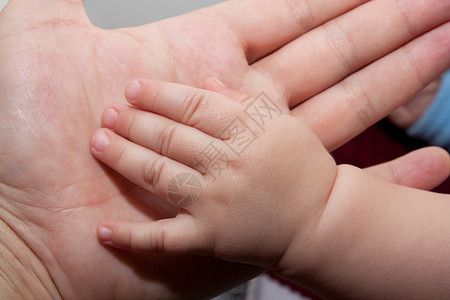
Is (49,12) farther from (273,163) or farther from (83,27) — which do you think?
(273,163)

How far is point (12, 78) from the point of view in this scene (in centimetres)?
80

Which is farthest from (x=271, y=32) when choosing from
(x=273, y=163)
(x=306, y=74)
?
(x=273, y=163)

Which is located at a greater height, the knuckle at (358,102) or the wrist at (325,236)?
the knuckle at (358,102)

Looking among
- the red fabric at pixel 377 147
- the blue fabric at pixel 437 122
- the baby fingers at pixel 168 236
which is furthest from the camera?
the red fabric at pixel 377 147

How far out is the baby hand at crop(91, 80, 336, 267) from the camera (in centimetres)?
75

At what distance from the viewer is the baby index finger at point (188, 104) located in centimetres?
76

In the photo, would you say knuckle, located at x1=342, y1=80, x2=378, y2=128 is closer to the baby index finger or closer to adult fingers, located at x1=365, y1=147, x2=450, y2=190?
adult fingers, located at x1=365, y1=147, x2=450, y2=190

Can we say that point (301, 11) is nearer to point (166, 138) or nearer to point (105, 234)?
point (166, 138)

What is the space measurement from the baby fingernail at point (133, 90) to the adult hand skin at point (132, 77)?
3.3 inches

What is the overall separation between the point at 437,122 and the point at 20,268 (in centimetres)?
122

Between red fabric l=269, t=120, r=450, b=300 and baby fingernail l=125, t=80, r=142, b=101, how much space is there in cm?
92

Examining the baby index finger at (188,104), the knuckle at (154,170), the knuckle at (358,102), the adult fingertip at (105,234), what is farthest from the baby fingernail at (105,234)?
the knuckle at (358,102)

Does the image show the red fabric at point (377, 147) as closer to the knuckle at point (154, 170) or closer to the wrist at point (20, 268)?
the knuckle at point (154, 170)

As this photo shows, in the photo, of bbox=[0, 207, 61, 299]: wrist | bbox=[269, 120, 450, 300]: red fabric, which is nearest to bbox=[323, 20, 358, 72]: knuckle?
bbox=[269, 120, 450, 300]: red fabric
